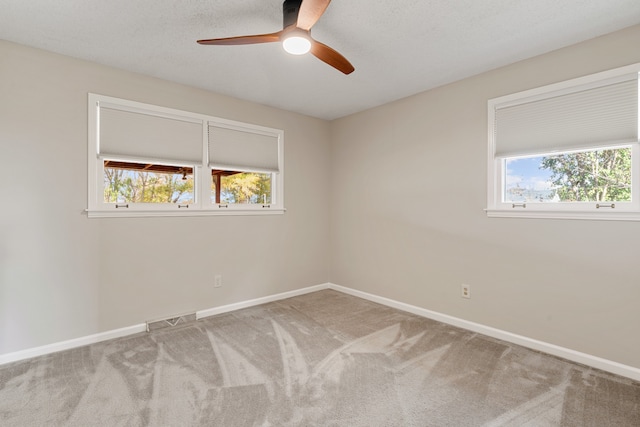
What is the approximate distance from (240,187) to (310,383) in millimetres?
2406

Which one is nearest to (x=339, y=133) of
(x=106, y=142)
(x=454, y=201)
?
(x=454, y=201)

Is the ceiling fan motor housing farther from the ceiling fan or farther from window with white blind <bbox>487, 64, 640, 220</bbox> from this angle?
window with white blind <bbox>487, 64, 640, 220</bbox>

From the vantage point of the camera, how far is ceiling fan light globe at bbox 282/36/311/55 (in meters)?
1.95

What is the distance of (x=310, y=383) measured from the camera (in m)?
2.17

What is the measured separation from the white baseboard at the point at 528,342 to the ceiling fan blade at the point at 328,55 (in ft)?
8.45

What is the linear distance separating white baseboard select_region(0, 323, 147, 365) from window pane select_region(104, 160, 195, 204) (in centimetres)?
120

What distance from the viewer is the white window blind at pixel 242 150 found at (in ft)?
11.6

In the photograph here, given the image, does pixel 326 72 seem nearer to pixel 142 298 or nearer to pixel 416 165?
pixel 416 165

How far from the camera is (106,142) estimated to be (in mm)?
2873

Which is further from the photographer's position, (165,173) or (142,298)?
(165,173)

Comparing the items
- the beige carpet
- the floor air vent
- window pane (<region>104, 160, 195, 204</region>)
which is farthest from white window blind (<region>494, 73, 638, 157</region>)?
the floor air vent

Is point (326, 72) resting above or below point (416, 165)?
above

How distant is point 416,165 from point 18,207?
3642mm

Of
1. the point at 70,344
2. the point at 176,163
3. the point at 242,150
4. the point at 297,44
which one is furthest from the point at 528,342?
the point at 70,344
